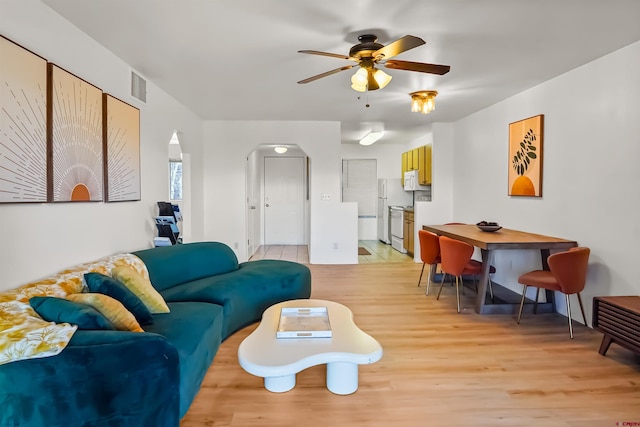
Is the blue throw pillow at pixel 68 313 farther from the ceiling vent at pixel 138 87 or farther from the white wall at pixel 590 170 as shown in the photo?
the white wall at pixel 590 170

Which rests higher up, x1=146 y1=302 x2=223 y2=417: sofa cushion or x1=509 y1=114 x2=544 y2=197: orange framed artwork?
x1=509 y1=114 x2=544 y2=197: orange framed artwork

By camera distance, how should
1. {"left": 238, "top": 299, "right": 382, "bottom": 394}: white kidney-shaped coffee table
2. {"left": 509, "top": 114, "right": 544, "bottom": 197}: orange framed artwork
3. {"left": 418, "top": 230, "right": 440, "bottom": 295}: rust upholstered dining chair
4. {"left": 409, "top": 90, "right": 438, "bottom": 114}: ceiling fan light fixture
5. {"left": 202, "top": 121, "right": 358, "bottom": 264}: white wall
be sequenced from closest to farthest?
{"left": 238, "top": 299, "right": 382, "bottom": 394}: white kidney-shaped coffee table → {"left": 509, "top": 114, "right": 544, "bottom": 197}: orange framed artwork → {"left": 409, "top": 90, "right": 438, "bottom": 114}: ceiling fan light fixture → {"left": 418, "top": 230, "right": 440, "bottom": 295}: rust upholstered dining chair → {"left": 202, "top": 121, "right": 358, "bottom": 264}: white wall

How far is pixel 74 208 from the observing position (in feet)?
8.47

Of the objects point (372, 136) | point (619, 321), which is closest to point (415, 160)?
point (372, 136)

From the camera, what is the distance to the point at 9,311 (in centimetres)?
167

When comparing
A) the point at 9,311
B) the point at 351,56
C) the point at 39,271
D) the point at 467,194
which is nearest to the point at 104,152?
the point at 39,271

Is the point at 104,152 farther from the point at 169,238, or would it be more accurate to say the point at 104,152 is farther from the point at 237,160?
the point at 237,160

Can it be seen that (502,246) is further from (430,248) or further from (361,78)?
(361,78)

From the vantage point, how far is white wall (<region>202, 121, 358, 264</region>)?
6043 millimetres

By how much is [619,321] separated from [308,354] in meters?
2.30

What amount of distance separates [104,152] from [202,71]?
4.14 ft

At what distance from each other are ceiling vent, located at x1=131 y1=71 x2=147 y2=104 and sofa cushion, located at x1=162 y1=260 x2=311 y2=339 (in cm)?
189

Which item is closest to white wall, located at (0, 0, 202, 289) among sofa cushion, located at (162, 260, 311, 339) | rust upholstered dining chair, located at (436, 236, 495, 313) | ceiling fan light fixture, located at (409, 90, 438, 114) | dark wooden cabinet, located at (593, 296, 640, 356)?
sofa cushion, located at (162, 260, 311, 339)

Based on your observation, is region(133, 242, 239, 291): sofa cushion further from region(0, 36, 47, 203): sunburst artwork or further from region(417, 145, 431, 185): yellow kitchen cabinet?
region(417, 145, 431, 185): yellow kitchen cabinet
